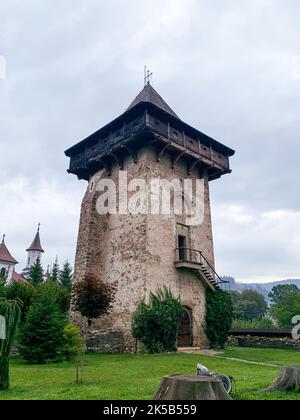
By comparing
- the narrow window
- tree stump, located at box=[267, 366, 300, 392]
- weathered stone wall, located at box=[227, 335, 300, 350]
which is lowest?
weathered stone wall, located at box=[227, 335, 300, 350]

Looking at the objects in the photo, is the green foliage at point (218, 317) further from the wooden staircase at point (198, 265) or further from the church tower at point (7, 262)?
the church tower at point (7, 262)

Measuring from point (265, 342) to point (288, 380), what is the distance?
50.3 ft

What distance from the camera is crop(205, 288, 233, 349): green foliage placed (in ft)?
59.6

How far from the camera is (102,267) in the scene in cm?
1939

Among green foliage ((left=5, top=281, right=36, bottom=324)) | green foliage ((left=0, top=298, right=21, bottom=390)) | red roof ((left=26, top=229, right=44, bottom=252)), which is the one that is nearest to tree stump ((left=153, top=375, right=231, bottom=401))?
green foliage ((left=0, top=298, right=21, bottom=390))

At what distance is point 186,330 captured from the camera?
17672 millimetres

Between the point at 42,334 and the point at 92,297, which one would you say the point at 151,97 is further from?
the point at 42,334

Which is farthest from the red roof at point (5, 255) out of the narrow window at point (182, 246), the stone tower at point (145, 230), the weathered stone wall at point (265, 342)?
the narrow window at point (182, 246)

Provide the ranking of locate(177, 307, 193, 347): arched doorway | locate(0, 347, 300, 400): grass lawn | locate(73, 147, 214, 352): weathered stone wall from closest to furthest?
locate(0, 347, 300, 400): grass lawn, locate(73, 147, 214, 352): weathered stone wall, locate(177, 307, 193, 347): arched doorway

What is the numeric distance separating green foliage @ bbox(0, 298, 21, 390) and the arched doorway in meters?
11.6

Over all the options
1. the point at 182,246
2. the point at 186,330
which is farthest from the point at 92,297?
the point at 182,246

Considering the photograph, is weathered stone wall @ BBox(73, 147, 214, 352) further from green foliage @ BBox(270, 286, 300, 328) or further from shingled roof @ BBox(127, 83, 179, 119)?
green foliage @ BBox(270, 286, 300, 328)
